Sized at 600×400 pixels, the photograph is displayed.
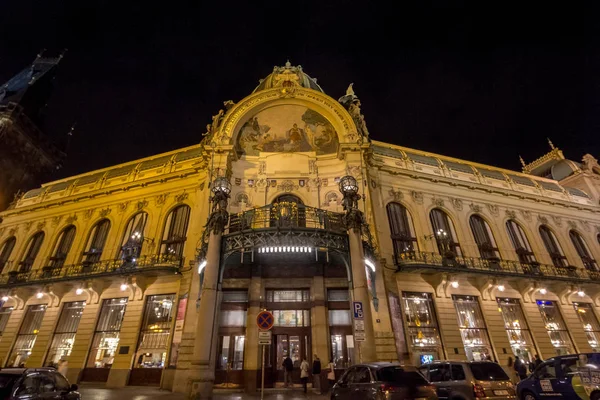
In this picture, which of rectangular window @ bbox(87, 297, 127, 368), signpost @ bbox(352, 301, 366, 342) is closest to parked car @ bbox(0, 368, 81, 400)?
signpost @ bbox(352, 301, 366, 342)

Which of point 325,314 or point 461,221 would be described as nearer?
point 325,314

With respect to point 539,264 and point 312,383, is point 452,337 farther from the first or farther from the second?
point 539,264

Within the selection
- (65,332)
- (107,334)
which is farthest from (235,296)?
(65,332)

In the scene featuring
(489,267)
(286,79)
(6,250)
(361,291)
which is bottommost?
(361,291)

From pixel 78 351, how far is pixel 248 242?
44.0ft

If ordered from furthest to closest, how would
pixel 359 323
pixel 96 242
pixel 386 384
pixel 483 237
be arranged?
pixel 483 237, pixel 96 242, pixel 359 323, pixel 386 384

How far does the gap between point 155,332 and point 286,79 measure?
754 inches

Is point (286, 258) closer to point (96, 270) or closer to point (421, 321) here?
point (421, 321)

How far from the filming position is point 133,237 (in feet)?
68.6

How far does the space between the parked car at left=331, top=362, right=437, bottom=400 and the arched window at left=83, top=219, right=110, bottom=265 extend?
19710 mm

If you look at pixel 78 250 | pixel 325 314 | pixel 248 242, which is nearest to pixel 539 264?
pixel 325 314

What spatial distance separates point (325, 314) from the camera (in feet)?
51.6

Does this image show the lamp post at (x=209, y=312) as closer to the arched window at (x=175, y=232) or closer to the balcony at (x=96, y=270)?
the balcony at (x=96, y=270)

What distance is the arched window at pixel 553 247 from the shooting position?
920 inches
